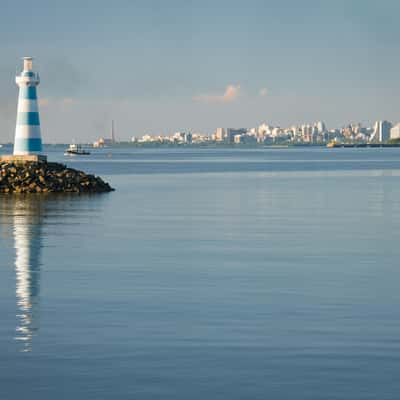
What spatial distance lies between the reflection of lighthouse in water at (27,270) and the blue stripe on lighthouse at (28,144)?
672 inches

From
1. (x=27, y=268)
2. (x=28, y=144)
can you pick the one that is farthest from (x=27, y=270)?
(x=28, y=144)

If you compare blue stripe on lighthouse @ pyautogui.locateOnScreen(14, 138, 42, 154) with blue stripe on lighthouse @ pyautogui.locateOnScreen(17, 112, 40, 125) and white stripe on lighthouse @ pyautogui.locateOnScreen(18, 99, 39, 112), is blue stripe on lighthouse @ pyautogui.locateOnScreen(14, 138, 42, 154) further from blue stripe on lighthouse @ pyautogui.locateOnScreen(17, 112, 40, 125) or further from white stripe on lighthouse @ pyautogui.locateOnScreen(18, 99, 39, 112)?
white stripe on lighthouse @ pyautogui.locateOnScreen(18, 99, 39, 112)

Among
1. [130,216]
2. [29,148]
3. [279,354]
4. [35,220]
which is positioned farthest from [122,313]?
[29,148]

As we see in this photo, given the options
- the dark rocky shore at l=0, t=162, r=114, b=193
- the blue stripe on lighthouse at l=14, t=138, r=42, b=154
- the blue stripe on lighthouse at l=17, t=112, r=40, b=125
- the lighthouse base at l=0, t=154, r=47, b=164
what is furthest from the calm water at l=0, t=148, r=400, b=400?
the blue stripe on lighthouse at l=14, t=138, r=42, b=154

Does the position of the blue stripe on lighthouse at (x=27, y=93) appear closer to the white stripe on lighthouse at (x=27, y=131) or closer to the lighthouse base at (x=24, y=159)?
the white stripe on lighthouse at (x=27, y=131)

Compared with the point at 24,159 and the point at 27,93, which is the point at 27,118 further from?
the point at 24,159

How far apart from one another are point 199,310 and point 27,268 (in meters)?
5.78

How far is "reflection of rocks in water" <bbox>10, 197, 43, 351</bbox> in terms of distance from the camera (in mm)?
13016

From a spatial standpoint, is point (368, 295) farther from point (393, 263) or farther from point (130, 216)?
point (130, 216)

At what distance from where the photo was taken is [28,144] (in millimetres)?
51938

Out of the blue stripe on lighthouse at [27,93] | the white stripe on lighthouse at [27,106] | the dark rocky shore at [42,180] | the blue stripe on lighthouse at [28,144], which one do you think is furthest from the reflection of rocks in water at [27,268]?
the blue stripe on lighthouse at [27,93]

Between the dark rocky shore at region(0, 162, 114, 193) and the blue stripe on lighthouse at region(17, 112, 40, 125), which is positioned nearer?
the dark rocky shore at region(0, 162, 114, 193)

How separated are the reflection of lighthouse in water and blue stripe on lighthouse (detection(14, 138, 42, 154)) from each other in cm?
1707

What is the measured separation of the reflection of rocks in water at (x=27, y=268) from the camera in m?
13.0
